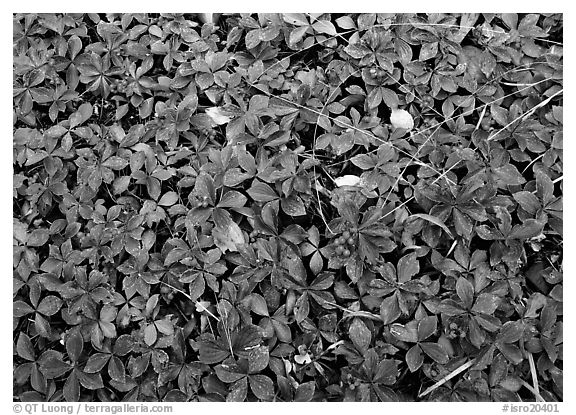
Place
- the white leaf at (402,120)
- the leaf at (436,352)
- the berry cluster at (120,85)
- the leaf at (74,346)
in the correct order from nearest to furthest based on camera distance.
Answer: the leaf at (436,352), the leaf at (74,346), the white leaf at (402,120), the berry cluster at (120,85)

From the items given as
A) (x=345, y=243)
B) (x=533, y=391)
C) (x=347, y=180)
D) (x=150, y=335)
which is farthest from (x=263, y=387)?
(x=533, y=391)

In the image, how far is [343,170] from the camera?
2102 mm

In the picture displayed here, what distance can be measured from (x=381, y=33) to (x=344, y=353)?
1224 millimetres

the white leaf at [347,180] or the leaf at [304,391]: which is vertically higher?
the white leaf at [347,180]

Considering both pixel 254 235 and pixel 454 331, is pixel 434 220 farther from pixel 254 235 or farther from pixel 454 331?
pixel 254 235

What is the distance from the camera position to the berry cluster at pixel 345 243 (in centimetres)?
190

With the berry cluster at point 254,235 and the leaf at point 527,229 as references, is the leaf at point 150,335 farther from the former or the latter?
the leaf at point 527,229

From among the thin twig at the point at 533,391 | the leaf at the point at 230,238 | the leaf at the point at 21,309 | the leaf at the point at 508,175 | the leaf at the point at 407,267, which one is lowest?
the thin twig at the point at 533,391

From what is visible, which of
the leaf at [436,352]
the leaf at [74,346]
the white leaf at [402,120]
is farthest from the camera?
the white leaf at [402,120]

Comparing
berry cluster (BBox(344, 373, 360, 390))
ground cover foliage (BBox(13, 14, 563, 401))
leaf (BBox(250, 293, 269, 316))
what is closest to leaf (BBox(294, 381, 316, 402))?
ground cover foliage (BBox(13, 14, 563, 401))

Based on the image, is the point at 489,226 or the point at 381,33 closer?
the point at 489,226

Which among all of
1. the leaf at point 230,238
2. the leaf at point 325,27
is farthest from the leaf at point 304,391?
the leaf at point 325,27
